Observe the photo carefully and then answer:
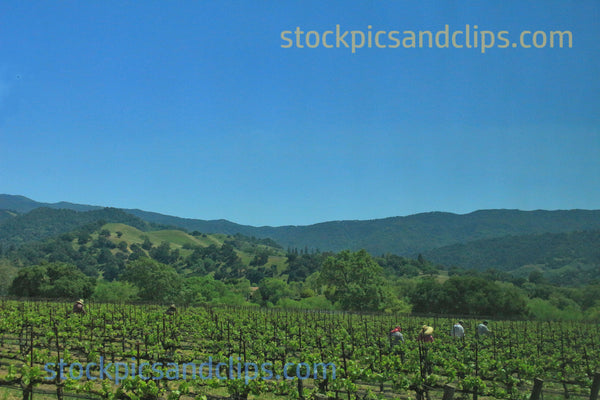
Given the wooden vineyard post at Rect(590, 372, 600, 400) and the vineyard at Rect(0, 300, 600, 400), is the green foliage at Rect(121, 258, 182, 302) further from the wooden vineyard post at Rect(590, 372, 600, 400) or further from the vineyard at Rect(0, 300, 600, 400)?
the wooden vineyard post at Rect(590, 372, 600, 400)

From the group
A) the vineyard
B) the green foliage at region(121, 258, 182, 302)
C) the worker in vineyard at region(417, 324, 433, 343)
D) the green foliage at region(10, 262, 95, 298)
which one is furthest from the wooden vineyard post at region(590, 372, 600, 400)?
the green foliage at region(121, 258, 182, 302)

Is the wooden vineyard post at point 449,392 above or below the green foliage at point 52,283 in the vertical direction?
above

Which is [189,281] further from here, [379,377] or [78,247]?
[78,247]

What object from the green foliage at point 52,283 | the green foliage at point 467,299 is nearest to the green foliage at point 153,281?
the green foliage at point 52,283

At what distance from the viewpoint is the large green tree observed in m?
61.7

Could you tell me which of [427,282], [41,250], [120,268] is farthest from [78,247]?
[427,282]

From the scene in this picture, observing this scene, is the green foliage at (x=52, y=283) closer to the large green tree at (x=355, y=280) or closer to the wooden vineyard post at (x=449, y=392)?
the large green tree at (x=355, y=280)

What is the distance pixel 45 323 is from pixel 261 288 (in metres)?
68.2

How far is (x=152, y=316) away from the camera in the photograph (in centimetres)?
3105

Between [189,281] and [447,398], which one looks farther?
[189,281]

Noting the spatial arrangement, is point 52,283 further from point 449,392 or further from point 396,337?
point 449,392

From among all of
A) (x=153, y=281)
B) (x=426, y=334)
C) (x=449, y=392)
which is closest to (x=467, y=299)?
(x=426, y=334)

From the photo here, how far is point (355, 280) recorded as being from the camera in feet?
213

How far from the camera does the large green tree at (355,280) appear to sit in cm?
6172
